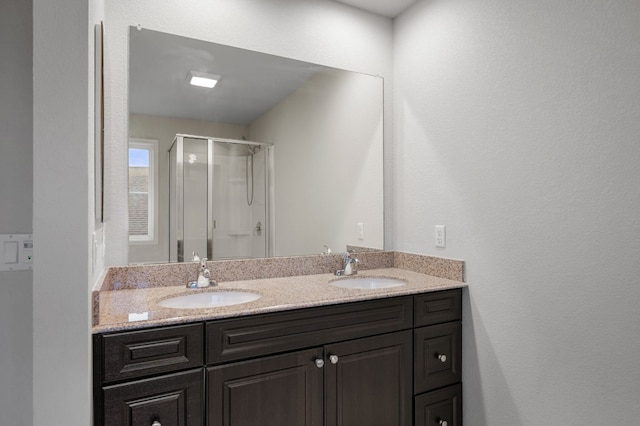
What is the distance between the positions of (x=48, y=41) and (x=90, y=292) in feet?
2.34

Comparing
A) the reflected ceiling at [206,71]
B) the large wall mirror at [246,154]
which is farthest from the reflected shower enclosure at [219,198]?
the reflected ceiling at [206,71]

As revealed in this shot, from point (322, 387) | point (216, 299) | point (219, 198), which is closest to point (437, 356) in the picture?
point (322, 387)

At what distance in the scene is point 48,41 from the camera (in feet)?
3.45

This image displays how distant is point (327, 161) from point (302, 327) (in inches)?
42.2

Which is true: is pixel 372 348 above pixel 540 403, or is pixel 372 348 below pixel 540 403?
above

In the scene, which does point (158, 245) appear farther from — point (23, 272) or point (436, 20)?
point (436, 20)

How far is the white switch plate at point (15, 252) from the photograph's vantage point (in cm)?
139

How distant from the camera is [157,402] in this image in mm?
1271

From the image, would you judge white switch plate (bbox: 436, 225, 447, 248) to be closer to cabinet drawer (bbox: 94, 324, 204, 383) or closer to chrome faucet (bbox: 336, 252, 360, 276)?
chrome faucet (bbox: 336, 252, 360, 276)

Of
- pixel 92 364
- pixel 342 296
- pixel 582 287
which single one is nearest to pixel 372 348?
pixel 342 296

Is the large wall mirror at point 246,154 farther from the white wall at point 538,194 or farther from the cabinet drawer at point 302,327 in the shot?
the cabinet drawer at point 302,327

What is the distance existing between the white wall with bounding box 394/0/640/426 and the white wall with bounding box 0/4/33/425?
184 cm

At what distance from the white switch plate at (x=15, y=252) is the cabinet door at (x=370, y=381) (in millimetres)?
1189

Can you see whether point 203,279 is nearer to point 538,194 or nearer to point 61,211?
point 61,211
